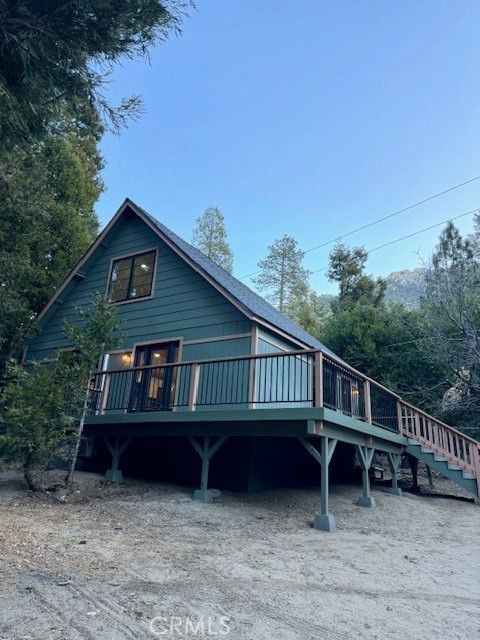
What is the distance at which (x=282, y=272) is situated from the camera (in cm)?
3369

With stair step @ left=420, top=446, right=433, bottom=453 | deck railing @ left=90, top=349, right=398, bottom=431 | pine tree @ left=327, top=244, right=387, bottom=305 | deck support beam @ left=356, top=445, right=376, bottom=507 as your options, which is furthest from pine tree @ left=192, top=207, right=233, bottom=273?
deck support beam @ left=356, top=445, right=376, bottom=507

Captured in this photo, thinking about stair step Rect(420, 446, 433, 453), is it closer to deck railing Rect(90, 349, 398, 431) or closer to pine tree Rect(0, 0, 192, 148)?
deck railing Rect(90, 349, 398, 431)

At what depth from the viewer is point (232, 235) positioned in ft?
111

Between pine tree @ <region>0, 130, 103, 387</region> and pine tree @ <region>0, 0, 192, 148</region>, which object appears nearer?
pine tree @ <region>0, 0, 192, 148</region>

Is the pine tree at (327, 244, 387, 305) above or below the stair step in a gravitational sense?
above

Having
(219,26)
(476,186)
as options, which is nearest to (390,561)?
(476,186)

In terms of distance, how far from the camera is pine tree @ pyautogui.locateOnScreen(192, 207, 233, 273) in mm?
32750

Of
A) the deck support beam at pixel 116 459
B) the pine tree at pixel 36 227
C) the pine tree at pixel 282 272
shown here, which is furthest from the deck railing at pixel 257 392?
the pine tree at pixel 282 272

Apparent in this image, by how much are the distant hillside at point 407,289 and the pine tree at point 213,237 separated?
1244 centimetres

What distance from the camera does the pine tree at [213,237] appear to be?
1289 inches

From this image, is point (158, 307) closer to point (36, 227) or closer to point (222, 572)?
point (36, 227)

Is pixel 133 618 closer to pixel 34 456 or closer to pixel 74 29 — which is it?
pixel 34 456

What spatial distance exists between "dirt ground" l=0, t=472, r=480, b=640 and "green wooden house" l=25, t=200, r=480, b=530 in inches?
41.1

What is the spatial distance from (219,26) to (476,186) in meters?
10.6
